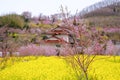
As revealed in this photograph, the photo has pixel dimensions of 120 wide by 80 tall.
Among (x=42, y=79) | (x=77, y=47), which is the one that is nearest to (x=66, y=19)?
(x=77, y=47)

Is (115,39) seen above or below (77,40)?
below

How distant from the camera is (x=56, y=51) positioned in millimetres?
33375

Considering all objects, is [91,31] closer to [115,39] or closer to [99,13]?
[115,39]

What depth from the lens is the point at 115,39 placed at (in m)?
49.8

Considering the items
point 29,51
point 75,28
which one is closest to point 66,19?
point 75,28

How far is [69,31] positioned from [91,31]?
3.28ft

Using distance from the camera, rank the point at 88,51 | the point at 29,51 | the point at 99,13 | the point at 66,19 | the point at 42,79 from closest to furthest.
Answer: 1. the point at 66,19
2. the point at 88,51
3. the point at 42,79
4. the point at 29,51
5. the point at 99,13

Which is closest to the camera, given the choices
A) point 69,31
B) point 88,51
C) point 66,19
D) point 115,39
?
point 66,19

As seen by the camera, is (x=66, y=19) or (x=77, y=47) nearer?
(x=66, y=19)

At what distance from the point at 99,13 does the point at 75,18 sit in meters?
83.4

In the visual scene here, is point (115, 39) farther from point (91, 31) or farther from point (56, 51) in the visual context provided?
point (91, 31)

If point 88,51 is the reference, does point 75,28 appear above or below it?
above

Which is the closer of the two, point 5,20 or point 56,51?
point 56,51

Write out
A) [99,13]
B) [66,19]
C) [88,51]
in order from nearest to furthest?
[66,19] < [88,51] < [99,13]
